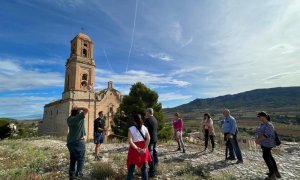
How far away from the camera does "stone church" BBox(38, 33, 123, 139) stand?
3484cm

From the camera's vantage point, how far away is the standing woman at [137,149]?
532cm

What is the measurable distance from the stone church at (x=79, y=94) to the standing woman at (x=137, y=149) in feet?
100

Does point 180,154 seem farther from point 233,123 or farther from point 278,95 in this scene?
point 278,95

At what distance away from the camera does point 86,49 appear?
125ft

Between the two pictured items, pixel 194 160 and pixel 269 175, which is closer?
pixel 269 175

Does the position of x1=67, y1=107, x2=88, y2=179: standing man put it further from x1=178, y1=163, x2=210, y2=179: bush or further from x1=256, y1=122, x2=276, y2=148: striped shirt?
x1=256, y1=122, x2=276, y2=148: striped shirt

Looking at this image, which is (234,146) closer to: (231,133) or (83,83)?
Result: (231,133)

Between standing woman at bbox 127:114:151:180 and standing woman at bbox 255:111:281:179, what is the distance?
4.11m

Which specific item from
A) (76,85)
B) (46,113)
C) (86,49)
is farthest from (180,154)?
(46,113)

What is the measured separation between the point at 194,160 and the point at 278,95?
20633 cm

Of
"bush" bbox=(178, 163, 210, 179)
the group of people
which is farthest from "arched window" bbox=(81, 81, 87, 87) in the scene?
"bush" bbox=(178, 163, 210, 179)

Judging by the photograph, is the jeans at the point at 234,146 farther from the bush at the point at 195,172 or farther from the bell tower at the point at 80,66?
the bell tower at the point at 80,66

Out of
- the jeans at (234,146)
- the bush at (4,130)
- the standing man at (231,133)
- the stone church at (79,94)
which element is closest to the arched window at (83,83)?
the stone church at (79,94)

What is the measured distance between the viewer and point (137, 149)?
17.3 feet
